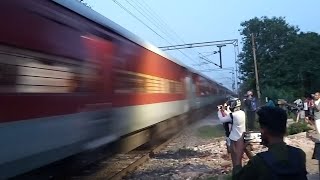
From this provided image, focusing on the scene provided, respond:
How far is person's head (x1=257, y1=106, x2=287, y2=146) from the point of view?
317 centimetres

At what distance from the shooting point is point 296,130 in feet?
61.3

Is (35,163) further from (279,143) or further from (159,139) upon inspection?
(159,139)

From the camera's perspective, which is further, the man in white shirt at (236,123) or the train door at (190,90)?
the train door at (190,90)

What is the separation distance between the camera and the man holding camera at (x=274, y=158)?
2979 mm

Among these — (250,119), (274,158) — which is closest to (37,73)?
(274,158)

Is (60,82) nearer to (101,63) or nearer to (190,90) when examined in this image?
(101,63)

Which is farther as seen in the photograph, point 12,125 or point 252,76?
point 252,76

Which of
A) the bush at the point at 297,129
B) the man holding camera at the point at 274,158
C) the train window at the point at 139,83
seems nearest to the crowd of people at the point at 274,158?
the man holding camera at the point at 274,158

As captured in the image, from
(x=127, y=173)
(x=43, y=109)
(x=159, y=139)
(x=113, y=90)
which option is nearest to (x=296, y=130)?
(x=159, y=139)

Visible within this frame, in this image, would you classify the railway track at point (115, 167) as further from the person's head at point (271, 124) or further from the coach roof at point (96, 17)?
the person's head at point (271, 124)

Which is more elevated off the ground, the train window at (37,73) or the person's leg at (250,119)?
the train window at (37,73)

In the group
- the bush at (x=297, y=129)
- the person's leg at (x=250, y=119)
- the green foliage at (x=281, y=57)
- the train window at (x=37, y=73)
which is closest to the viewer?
the train window at (x=37, y=73)

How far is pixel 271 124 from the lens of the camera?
10.5ft

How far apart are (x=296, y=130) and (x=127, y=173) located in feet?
31.5
